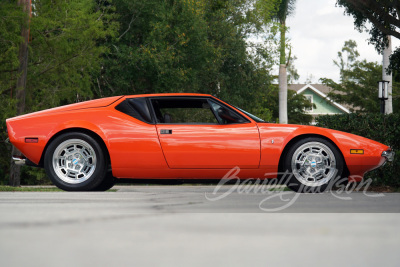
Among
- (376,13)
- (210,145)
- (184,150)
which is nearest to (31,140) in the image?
(184,150)

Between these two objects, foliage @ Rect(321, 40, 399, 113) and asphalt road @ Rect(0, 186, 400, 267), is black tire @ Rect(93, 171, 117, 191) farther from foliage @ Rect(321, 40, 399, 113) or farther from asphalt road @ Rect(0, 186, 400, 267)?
foliage @ Rect(321, 40, 399, 113)

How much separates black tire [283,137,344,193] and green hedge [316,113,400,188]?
4063mm

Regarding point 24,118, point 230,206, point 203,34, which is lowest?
point 230,206

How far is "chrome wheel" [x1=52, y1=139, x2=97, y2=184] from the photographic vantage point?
666cm

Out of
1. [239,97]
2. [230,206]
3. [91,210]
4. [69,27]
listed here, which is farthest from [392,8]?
[239,97]

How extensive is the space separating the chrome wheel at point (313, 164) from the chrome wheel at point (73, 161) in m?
2.51

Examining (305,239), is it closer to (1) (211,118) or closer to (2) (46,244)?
(2) (46,244)

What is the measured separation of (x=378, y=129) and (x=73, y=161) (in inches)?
245

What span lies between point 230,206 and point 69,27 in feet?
49.5

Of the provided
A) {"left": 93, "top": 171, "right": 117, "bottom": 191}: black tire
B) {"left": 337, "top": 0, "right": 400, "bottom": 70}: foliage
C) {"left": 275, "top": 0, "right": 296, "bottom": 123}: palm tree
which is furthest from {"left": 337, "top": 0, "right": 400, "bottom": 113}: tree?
{"left": 275, "top": 0, "right": 296, "bottom": 123}: palm tree

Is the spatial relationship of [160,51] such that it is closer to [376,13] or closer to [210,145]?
[376,13]

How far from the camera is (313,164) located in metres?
6.65

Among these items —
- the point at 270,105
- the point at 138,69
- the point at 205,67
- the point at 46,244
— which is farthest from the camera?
the point at 270,105

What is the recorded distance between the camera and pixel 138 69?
24188mm
